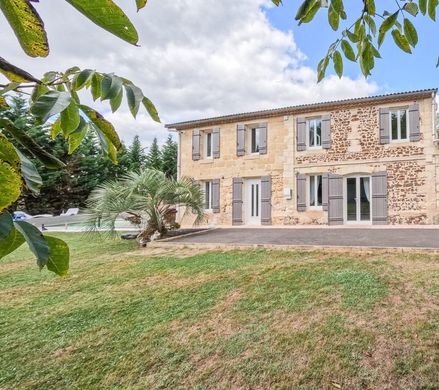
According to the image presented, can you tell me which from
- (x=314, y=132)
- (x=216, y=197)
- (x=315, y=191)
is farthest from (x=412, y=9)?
(x=216, y=197)

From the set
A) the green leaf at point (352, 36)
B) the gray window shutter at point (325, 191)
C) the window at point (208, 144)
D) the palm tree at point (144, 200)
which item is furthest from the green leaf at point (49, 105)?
the window at point (208, 144)

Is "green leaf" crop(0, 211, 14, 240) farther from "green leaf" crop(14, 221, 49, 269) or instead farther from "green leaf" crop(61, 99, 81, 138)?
"green leaf" crop(61, 99, 81, 138)

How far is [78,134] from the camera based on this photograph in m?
0.71

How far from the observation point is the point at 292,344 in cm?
312

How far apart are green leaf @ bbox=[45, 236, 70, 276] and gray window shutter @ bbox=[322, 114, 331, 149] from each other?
1406cm

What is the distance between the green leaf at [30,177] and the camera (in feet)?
1.58

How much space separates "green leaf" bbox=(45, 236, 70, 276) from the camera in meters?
0.57

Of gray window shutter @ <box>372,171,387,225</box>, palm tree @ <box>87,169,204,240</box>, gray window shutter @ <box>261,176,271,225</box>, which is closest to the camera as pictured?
palm tree @ <box>87,169,204,240</box>

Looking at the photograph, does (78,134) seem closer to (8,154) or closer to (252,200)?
(8,154)

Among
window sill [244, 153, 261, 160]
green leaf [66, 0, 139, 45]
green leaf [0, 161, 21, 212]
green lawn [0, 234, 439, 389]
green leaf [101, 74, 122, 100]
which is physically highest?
window sill [244, 153, 261, 160]

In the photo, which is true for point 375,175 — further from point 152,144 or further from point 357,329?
point 152,144

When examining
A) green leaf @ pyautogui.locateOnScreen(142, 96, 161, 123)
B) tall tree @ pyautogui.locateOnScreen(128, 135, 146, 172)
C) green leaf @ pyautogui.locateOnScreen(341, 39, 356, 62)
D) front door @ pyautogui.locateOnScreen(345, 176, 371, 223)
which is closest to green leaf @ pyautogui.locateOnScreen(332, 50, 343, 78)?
green leaf @ pyautogui.locateOnScreen(341, 39, 356, 62)

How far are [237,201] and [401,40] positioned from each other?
1331 centimetres

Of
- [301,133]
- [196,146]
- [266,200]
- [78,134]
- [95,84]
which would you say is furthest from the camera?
[196,146]
